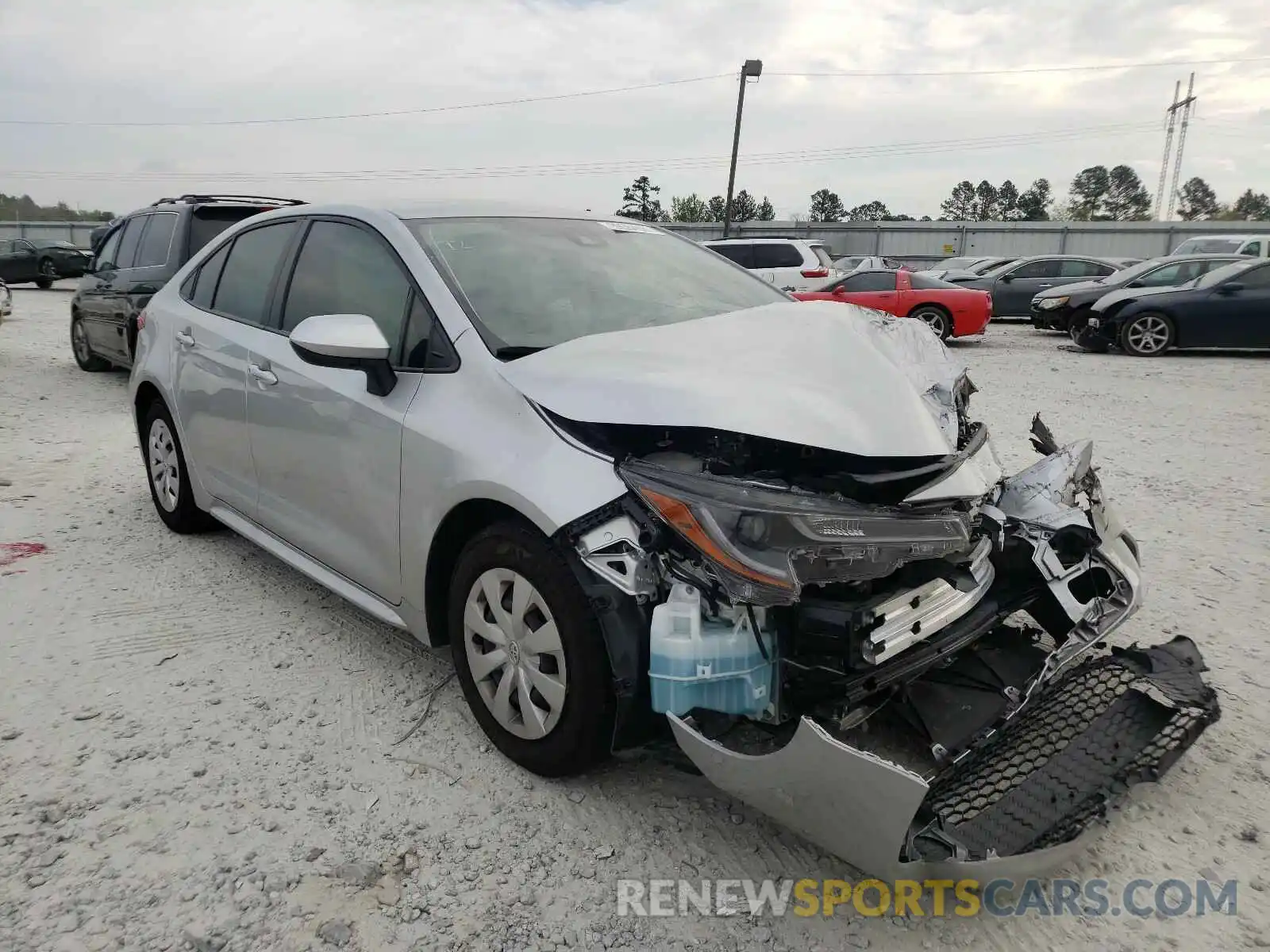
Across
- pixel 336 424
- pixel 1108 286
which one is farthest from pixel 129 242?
pixel 1108 286

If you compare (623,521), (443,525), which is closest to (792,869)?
(623,521)

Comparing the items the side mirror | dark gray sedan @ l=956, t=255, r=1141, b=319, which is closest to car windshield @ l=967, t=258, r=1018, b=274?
dark gray sedan @ l=956, t=255, r=1141, b=319

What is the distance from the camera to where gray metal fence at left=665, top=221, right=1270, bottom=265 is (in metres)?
34.3

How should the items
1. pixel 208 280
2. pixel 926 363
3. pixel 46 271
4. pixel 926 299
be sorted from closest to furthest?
pixel 926 363, pixel 208 280, pixel 926 299, pixel 46 271

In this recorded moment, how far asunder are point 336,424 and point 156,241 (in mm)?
6486

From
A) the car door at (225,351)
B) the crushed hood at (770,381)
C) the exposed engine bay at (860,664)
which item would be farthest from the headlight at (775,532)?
the car door at (225,351)

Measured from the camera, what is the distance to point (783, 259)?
17578 millimetres

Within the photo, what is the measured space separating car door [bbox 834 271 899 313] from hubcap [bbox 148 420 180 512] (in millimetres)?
12100

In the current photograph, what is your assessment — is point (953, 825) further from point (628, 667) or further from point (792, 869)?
point (628, 667)

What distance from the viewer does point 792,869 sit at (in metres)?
2.31

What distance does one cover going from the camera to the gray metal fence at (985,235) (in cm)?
3431

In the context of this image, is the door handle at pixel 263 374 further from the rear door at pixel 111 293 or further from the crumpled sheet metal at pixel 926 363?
the rear door at pixel 111 293

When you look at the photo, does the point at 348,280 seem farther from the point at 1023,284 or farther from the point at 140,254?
the point at 1023,284

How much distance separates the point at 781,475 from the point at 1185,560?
3.06 m
